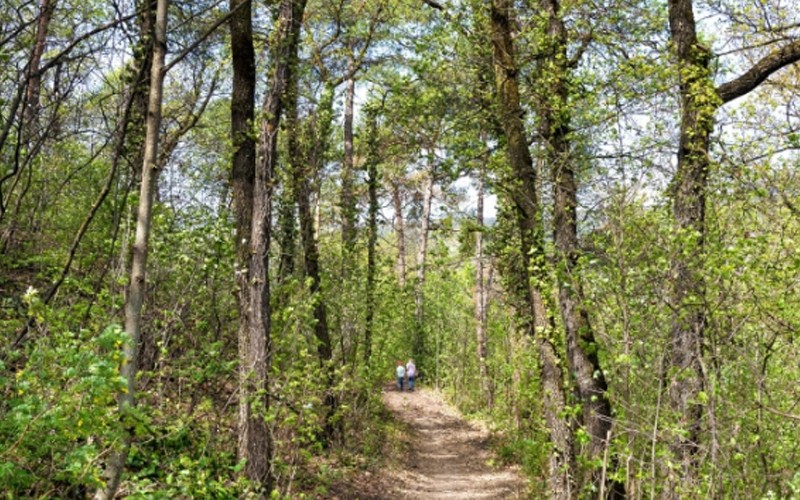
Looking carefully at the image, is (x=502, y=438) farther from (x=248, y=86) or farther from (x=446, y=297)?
(x=446, y=297)

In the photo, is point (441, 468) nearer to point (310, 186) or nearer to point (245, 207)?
point (310, 186)

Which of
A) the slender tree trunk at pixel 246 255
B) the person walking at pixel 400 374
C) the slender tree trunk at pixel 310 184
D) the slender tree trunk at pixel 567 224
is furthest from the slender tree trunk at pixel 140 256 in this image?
the person walking at pixel 400 374

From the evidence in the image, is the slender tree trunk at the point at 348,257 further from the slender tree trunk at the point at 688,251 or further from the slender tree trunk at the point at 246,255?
the slender tree trunk at the point at 688,251

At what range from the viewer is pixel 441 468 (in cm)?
1178

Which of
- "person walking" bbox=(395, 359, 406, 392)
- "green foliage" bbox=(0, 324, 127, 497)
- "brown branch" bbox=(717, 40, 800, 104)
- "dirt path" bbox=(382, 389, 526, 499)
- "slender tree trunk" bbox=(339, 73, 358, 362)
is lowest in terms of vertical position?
"dirt path" bbox=(382, 389, 526, 499)

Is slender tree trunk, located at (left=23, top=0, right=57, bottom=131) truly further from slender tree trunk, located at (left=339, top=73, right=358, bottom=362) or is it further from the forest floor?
the forest floor

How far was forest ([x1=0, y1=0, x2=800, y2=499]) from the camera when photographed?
3.69 meters

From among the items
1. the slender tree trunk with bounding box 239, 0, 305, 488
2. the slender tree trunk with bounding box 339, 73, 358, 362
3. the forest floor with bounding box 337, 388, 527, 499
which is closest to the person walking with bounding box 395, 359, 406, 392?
the forest floor with bounding box 337, 388, 527, 499

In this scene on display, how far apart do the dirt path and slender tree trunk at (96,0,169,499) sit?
6.56 meters

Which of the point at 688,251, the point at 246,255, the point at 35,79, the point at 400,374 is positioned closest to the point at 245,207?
the point at 246,255

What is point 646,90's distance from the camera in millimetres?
6336

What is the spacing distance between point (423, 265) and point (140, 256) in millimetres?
5231

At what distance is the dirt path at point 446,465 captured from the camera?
32.2 feet

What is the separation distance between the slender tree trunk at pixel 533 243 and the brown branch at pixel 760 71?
7.09ft
